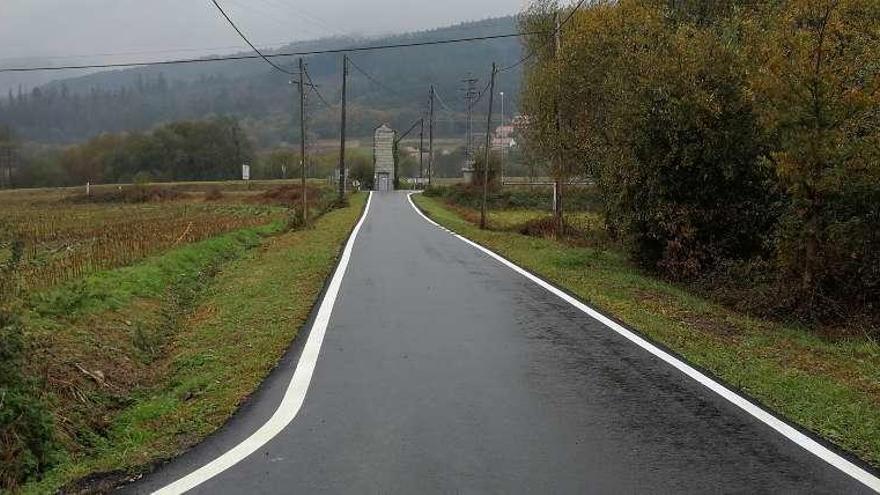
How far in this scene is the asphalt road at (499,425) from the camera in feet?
15.3

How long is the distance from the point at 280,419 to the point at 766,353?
5402 mm

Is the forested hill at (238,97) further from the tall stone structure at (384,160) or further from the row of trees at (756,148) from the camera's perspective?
the row of trees at (756,148)

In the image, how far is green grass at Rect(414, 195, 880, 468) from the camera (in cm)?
596

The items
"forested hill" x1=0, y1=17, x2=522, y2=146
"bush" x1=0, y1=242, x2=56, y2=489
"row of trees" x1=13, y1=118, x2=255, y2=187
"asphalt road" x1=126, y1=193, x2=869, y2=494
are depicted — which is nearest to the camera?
"asphalt road" x1=126, y1=193, x2=869, y2=494

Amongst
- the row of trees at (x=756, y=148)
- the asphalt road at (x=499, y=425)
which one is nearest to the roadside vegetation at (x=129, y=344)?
the asphalt road at (x=499, y=425)

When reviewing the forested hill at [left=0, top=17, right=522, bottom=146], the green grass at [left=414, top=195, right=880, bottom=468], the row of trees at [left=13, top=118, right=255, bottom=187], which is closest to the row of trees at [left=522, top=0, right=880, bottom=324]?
the green grass at [left=414, top=195, right=880, bottom=468]

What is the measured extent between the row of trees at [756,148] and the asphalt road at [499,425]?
4.61m

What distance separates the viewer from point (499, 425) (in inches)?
224

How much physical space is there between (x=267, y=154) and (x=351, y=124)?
1410cm

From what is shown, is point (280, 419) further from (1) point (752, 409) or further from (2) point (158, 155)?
(2) point (158, 155)

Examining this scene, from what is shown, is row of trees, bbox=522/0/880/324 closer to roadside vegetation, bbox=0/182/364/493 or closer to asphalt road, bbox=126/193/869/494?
asphalt road, bbox=126/193/869/494

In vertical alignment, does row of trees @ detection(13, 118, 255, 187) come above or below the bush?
above

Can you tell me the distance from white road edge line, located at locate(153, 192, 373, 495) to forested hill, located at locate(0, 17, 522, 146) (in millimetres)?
70058

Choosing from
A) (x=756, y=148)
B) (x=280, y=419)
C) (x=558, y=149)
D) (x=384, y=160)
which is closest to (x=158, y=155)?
(x=384, y=160)
